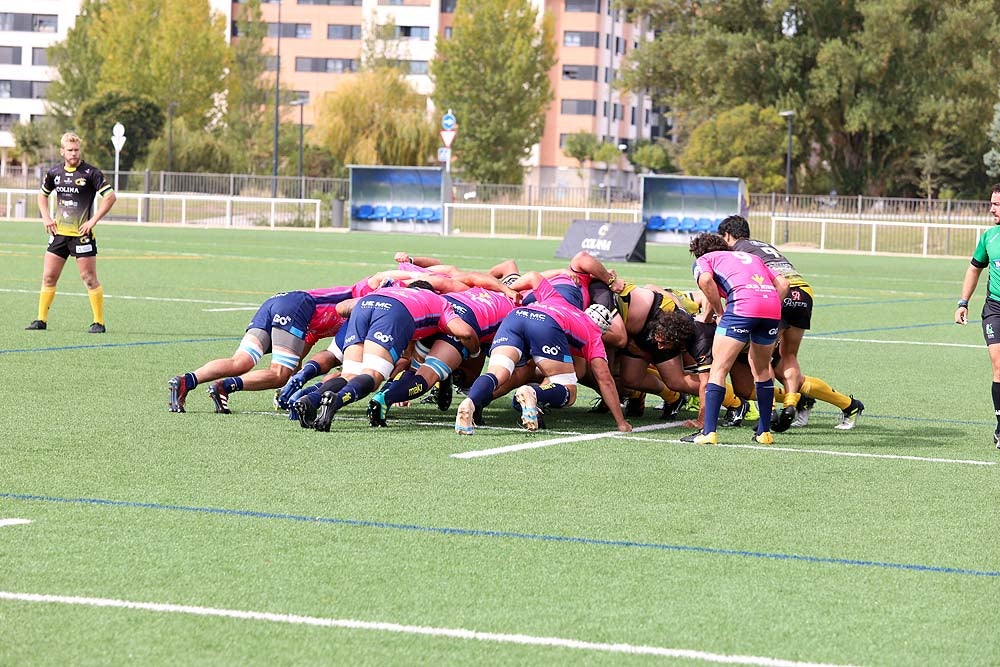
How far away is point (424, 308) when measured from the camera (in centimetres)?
1110

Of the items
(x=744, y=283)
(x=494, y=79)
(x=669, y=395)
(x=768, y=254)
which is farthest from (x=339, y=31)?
(x=744, y=283)

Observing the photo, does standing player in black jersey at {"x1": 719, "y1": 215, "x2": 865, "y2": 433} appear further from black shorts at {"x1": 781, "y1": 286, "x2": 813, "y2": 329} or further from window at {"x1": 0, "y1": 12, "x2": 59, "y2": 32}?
window at {"x1": 0, "y1": 12, "x2": 59, "y2": 32}

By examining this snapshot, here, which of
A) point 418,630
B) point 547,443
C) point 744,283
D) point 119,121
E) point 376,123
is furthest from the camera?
point 376,123

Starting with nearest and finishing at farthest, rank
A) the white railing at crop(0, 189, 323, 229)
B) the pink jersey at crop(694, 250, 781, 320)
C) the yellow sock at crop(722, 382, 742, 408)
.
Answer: the pink jersey at crop(694, 250, 781, 320) → the yellow sock at crop(722, 382, 742, 408) → the white railing at crop(0, 189, 323, 229)

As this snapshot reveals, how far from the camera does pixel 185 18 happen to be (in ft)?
303

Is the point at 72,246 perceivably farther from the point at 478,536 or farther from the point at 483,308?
the point at 478,536

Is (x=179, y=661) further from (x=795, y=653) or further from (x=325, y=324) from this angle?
(x=325, y=324)

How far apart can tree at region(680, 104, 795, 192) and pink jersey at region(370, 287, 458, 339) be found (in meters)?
66.7

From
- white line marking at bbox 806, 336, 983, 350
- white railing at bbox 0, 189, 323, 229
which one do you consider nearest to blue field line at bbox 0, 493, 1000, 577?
white line marking at bbox 806, 336, 983, 350

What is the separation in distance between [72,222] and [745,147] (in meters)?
62.5

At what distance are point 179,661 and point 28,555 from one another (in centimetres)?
168

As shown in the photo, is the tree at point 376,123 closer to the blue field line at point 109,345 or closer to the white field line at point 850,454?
the blue field line at point 109,345

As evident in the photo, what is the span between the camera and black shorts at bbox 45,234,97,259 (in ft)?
57.1

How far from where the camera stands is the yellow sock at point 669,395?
474 inches
